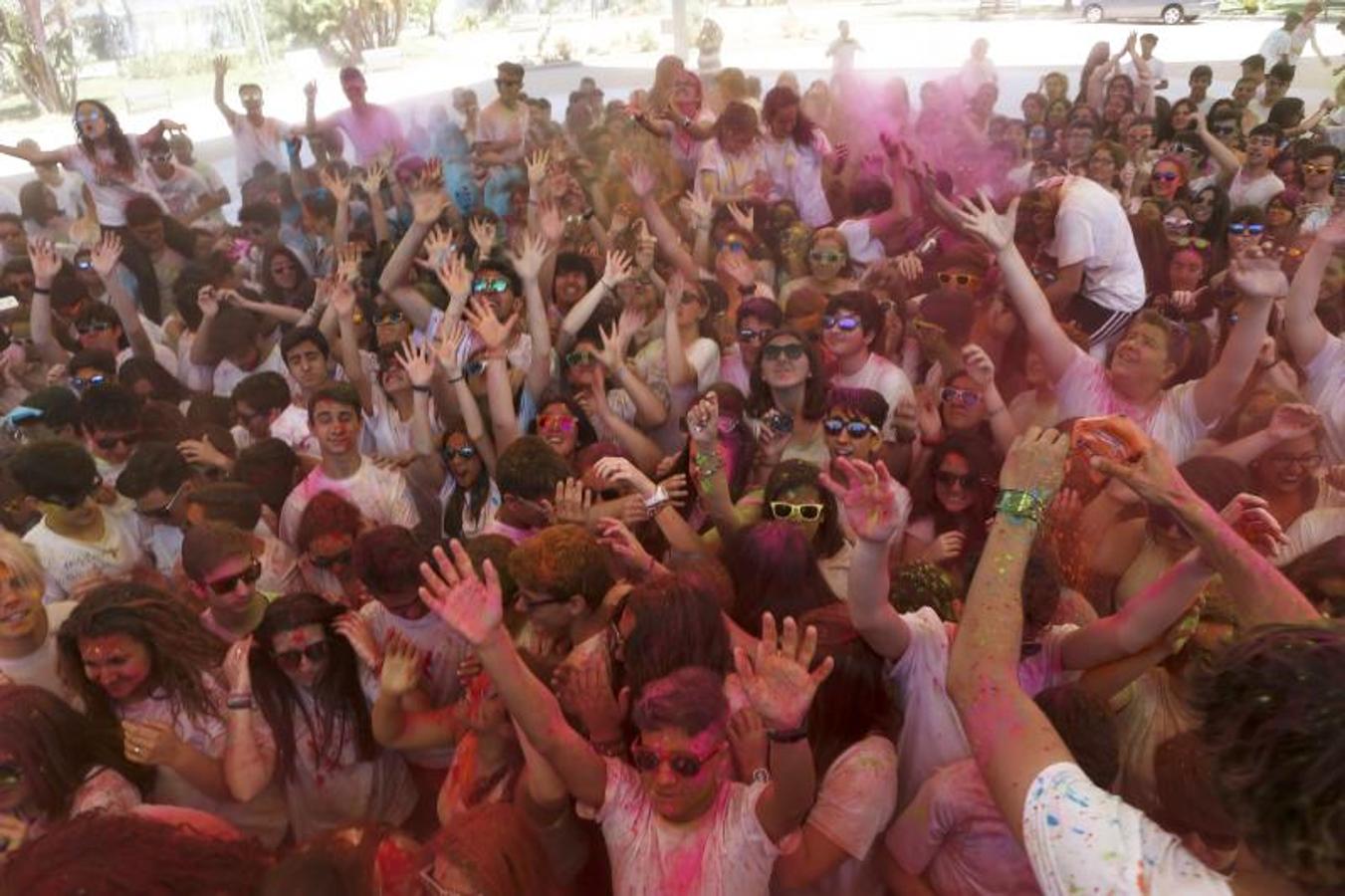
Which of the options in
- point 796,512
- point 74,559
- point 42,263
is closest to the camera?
point 796,512

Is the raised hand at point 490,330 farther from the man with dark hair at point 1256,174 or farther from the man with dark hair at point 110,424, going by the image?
the man with dark hair at point 1256,174

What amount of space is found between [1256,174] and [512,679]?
596 centimetres

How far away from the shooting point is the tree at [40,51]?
805 cm

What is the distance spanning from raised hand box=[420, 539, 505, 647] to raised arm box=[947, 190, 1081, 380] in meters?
2.17

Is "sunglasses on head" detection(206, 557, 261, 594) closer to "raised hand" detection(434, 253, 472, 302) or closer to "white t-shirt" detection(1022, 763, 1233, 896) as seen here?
"raised hand" detection(434, 253, 472, 302)

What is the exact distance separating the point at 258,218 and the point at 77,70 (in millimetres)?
3808

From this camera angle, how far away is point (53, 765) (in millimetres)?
1874

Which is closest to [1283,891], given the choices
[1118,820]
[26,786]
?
[1118,820]

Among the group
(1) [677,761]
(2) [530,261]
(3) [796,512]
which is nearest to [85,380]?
(2) [530,261]

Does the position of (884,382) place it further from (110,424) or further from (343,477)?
(110,424)

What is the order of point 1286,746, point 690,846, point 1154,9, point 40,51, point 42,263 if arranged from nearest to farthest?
point 1286,746, point 690,846, point 42,263, point 40,51, point 1154,9

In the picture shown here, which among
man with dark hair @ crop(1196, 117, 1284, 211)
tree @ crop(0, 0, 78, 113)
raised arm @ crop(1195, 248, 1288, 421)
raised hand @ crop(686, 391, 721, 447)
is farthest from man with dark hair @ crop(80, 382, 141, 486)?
tree @ crop(0, 0, 78, 113)

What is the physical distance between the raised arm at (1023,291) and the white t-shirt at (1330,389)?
85 centimetres

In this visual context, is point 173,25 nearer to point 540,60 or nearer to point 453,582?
point 540,60
